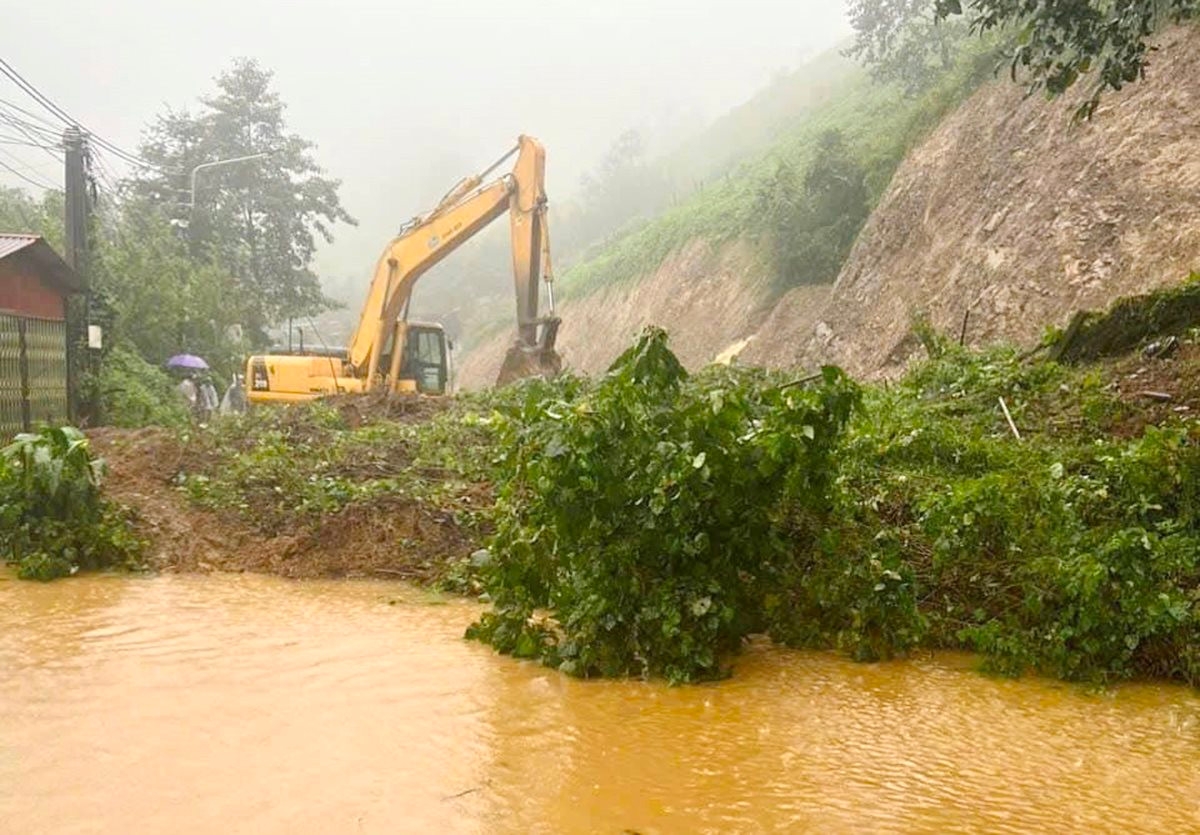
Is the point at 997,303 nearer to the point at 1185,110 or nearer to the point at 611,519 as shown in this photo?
the point at 1185,110

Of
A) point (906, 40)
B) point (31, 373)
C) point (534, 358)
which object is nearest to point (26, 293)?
point (31, 373)

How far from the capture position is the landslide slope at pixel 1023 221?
50.5 feet

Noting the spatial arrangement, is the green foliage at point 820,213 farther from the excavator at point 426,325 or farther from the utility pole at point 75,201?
the utility pole at point 75,201

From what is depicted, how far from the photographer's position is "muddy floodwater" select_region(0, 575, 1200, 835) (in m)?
3.64

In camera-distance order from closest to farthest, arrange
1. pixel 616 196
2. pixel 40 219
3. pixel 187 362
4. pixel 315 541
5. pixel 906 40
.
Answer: pixel 315 541
pixel 187 362
pixel 40 219
pixel 906 40
pixel 616 196

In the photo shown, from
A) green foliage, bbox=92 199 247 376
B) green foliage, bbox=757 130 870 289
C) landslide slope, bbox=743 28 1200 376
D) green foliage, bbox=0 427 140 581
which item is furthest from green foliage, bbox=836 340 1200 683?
green foliage, bbox=757 130 870 289

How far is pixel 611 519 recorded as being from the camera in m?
5.67

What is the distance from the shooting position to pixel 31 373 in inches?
582

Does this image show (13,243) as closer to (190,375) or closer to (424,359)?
(424,359)

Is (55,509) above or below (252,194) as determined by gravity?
below

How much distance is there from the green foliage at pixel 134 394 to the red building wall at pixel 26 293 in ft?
5.26

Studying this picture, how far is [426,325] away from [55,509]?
39.5 feet

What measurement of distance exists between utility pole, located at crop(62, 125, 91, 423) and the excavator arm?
15.1 ft

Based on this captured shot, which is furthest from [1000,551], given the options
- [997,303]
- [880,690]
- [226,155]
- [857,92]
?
[857,92]
